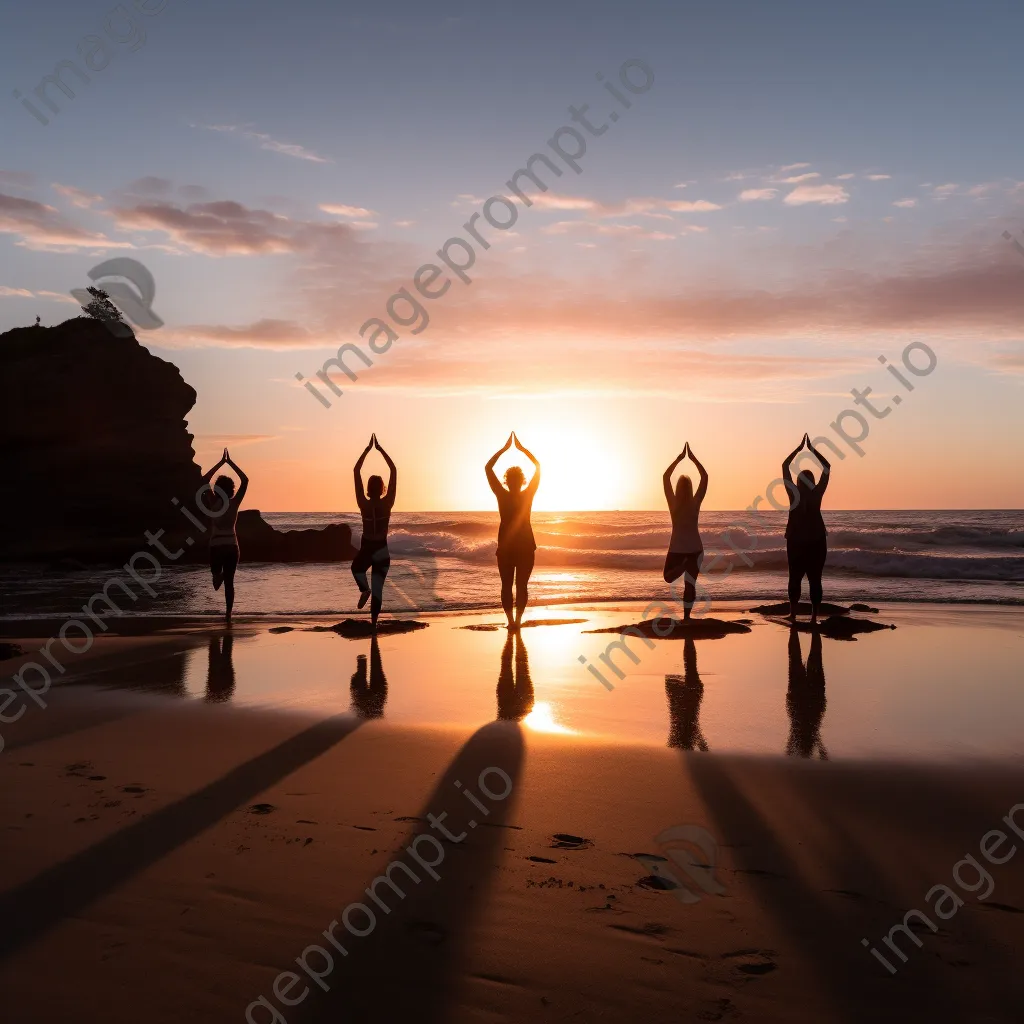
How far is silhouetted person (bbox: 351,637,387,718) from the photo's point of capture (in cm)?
666

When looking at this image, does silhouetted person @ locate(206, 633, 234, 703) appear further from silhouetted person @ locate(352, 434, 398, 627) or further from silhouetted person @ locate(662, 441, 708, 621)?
silhouetted person @ locate(662, 441, 708, 621)

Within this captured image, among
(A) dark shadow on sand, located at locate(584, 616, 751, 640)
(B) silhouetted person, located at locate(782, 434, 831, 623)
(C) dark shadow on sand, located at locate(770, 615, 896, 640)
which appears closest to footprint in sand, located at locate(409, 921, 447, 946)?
(A) dark shadow on sand, located at locate(584, 616, 751, 640)

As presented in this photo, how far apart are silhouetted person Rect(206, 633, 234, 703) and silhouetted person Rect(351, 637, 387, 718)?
1205mm

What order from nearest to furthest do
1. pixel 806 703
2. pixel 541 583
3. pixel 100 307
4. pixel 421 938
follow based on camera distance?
pixel 421 938, pixel 806 703, pixel 541 583, pixel 100 307

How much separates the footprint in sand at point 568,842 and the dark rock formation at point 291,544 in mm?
26323

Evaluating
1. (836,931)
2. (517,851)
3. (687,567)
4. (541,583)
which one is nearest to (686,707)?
(517,851)

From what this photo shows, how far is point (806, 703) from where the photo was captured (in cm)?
692

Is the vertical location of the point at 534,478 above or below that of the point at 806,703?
above

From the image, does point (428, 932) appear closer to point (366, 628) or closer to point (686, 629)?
point (366, 628)

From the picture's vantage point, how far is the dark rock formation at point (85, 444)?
29.5 metres

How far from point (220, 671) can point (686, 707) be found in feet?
16.6

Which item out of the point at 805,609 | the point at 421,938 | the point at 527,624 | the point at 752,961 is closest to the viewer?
the point at 752,961

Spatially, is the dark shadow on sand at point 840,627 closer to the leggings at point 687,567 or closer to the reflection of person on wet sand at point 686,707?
the leggings at point 687,567

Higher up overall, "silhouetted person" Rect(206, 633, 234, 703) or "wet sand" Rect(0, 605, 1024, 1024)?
"wet sand" Rect(0, 605, 1024, 1024)
